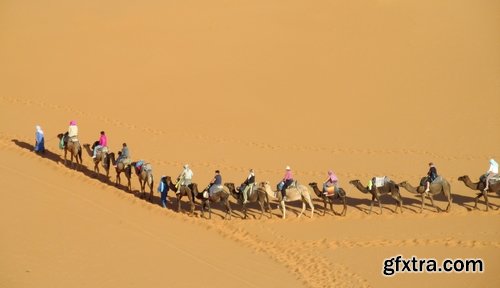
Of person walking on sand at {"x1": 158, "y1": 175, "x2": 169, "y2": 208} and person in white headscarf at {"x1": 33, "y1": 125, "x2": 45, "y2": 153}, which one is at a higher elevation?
person in white headscarf at {"x1": 33, "y1": 125, "x2": 45, "y2": 153}

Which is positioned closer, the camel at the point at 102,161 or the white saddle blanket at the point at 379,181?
the white saddle blanket at the point at 379,181

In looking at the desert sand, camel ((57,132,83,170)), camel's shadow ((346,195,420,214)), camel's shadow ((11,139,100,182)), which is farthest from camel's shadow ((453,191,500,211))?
camel ((57,132,83,170))

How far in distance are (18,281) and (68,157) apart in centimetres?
1163

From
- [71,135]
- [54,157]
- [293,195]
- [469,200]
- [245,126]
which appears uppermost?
[245,126]

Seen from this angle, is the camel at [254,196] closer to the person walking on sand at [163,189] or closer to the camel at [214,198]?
the camel at [214,198]

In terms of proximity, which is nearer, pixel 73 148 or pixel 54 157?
pixel 73 148

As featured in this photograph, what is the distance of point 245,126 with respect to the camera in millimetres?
32406

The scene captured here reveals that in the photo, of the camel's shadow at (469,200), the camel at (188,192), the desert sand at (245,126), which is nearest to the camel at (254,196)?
the desert sand at (245,126)

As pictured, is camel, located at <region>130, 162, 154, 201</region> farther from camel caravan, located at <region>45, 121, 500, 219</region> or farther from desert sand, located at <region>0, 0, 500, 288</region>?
desert sand, located at <region>0, 0, 500, 288</region>

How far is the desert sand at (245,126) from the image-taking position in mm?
18266

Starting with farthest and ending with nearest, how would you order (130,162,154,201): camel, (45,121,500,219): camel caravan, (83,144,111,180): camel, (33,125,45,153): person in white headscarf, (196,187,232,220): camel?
(33,125,45,153): person in white headscarf → (83,144,111,180): camel → (130,162,154,201): camel → (45,121,500,219): camel caravan → (196,187,232,220): camel

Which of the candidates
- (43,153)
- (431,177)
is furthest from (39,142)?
(431,177)

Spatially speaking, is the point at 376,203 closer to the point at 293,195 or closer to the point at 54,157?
the point at 293,195

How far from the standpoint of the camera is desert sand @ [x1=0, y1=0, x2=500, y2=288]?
59.9 feet
